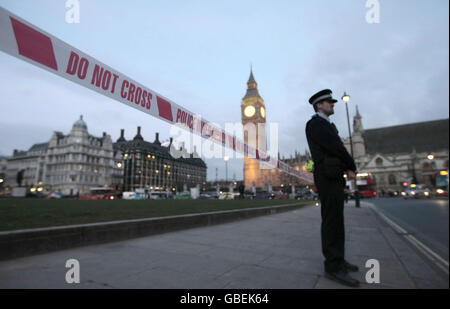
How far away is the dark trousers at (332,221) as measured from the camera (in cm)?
246

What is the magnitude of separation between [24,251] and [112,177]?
56614 mm

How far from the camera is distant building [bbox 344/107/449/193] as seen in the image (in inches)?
2913

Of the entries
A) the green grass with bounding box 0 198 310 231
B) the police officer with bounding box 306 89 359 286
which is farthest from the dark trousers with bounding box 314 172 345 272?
the green grass with bounding box 0 198 310 231

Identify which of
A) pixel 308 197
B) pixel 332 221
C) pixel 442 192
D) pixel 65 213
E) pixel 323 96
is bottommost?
pixel 308 197

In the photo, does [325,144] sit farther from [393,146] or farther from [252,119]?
[252,119]

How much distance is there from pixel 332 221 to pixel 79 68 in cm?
418

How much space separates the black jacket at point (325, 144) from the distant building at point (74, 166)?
153 ft

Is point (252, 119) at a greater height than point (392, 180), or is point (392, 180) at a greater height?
point (252, 119)

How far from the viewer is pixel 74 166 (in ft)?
162

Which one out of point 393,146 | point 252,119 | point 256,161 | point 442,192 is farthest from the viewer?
point 252,119

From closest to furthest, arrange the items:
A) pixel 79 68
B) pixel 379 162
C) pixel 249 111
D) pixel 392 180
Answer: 1. pixel 79 68
2. pixel 392 180
3. pixel 379 162
4. pixel 249 111

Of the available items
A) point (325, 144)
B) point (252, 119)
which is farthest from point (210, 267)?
point (252, 119)

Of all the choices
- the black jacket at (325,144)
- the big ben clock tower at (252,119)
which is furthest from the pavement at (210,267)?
the big ben clock tower at (252,119)

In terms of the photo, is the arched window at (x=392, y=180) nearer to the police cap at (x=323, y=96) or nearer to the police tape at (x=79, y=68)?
the police tape at (x=79, y=68)
